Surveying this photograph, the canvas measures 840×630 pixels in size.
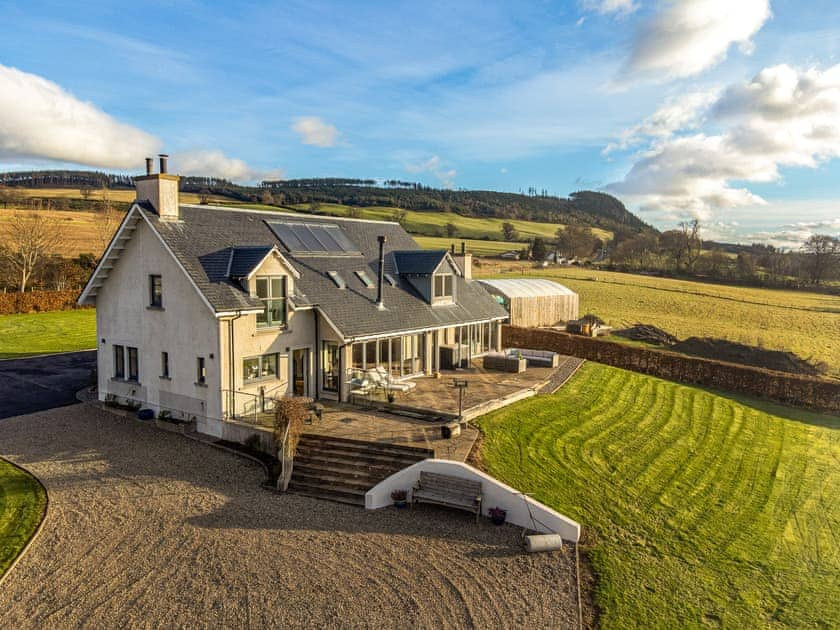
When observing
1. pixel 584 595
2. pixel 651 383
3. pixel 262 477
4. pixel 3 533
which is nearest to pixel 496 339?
pixel 651 383

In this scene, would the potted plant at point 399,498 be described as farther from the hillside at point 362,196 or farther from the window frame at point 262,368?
the hillside at point 362,196

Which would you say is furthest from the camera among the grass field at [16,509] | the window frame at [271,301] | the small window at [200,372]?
the window frame at [271,301]

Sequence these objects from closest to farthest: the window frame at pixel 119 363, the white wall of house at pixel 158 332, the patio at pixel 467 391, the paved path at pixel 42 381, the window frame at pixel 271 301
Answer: the white wall of house at pixel 158 332 → the window frame at pixel 271 301 → the patio at pixel 467 391 → the window frame at pixel 119 363 → the paved path at pixel 42 381

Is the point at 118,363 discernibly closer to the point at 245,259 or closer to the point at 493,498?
the point at 245,259

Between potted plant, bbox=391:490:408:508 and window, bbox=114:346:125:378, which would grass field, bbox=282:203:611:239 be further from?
potted plant, bbox=391:490:408:508

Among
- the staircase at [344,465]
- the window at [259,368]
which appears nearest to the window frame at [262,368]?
the window at [259,368]

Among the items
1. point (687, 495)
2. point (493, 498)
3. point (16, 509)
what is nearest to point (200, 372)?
point (16, 509)
